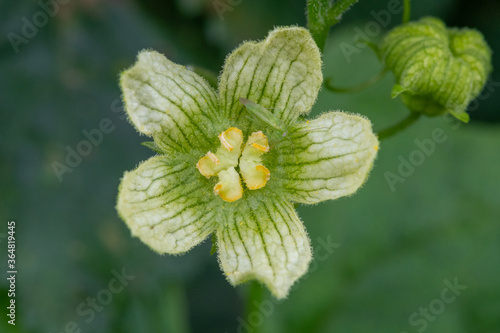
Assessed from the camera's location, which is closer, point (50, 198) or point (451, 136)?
point (50, 198)

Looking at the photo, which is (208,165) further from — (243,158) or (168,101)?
(168,101)

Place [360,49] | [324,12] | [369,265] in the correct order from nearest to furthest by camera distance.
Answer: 1. [324,12]
2. [369,265]
3. [360,49]

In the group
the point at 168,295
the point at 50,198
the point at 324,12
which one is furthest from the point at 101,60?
the point at 324,12

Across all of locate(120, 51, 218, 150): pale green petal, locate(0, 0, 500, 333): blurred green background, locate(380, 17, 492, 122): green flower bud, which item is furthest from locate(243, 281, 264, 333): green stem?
locate(380, 17, 492, 122): green flower bud

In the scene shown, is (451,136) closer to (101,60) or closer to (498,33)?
(498,33)

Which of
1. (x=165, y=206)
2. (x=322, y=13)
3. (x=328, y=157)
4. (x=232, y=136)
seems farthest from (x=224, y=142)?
(x=322, y=13)

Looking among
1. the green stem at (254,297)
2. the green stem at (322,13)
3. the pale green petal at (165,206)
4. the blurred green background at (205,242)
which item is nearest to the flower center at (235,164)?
the pale green petal at (165,206)

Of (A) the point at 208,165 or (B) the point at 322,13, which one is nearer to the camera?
(B) the point at 322,13
